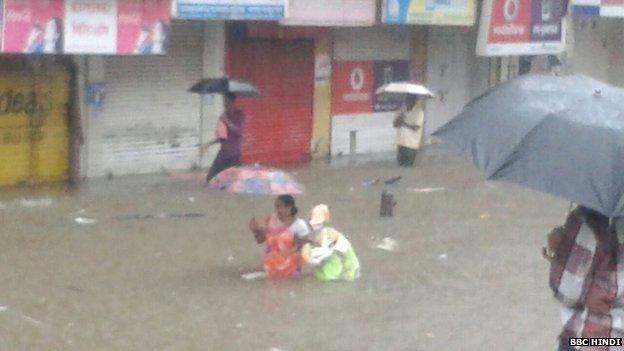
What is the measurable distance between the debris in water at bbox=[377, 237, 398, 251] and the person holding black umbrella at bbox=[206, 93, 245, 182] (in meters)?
2.88

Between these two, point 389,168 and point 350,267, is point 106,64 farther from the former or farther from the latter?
point 350,267

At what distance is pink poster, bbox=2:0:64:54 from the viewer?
15.2 metres

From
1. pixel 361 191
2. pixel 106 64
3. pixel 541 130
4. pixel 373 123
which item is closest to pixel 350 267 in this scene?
pixel 541 130

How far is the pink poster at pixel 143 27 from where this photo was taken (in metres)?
16.7

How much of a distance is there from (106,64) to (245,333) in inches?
380

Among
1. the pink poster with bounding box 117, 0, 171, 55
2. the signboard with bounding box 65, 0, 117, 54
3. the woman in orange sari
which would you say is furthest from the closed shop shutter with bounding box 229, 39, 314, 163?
the woman in orange sari

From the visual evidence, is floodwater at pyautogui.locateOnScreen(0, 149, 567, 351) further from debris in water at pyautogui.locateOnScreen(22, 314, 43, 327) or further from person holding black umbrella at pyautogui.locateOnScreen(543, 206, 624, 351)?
person holding black umbrella at pyautogui.locateOnScreen(543, 206, 624, 351)

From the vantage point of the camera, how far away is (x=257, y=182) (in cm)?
1048

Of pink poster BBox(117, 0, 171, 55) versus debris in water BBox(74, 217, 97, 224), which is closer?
debris in water BBox(74, 217, 97, 224)

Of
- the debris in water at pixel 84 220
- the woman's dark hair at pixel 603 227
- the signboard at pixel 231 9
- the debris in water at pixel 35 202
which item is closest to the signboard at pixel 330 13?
the signboard at pixel 231 9

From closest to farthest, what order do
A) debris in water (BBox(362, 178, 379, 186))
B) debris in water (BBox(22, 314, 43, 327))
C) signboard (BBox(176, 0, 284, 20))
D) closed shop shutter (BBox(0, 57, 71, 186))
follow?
1. debris in water (BBox(22, 314, 43, 327))
2. closed shop shutter (BBox(0, 57, 71, 186))
3. signboard (BBox(176, 0, 284, 20))
4. debris in water (BBox(362, 178, 379, 186))

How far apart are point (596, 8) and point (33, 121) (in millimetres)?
15930

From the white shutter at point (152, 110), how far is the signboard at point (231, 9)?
43.9 inches

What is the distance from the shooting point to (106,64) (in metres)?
18.1
